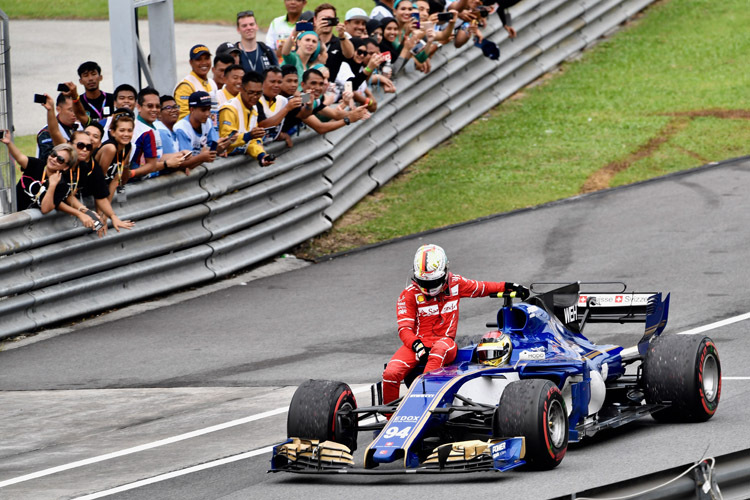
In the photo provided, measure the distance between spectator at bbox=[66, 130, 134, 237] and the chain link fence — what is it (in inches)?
23.9

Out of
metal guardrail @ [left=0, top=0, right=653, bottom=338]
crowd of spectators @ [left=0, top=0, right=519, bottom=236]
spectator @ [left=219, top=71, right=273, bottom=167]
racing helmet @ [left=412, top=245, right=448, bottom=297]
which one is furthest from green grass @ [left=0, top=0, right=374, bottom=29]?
racing helmet @ [left=412, top=245, right=448, bottom=297]

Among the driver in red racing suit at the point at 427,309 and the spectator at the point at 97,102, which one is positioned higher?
the spectator at the point at 97,102

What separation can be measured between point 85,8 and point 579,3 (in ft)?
39.3

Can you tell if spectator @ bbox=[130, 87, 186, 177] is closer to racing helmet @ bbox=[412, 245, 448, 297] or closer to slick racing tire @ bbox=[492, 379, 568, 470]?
racing helmet @ bbox=[412, 245, 448, 297]

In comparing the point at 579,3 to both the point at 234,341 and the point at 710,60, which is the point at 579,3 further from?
the point at 234,341

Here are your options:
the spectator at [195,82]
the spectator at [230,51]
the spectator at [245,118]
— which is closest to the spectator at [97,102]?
the spectator at [195,82]

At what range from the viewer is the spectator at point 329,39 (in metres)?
17.8

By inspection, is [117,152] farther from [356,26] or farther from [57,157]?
[356,26]

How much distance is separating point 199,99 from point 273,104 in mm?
1793

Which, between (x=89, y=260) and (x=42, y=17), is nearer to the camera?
(x=89, y=260)

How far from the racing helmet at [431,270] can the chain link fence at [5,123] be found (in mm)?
5514

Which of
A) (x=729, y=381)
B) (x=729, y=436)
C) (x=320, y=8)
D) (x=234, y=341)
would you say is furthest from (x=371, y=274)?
(x=729, y=436)

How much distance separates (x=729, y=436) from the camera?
916cm

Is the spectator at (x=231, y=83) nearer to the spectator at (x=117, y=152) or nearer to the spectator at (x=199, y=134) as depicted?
the spectator at (x=199, y=134)
